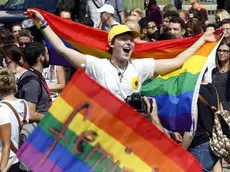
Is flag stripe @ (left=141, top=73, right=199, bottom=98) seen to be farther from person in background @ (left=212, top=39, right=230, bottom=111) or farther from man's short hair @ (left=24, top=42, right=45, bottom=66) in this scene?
man's short hair @ (left=24, top=42, right=45, bottom=66)

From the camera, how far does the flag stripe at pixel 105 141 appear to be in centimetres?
681

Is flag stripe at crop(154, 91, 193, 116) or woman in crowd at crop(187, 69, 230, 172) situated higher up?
flag stripe at crop(154, 91, 193, 116)

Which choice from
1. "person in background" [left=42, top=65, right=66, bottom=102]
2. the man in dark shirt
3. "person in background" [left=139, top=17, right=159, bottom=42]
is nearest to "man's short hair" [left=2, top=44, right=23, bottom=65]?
the man in dark shirt

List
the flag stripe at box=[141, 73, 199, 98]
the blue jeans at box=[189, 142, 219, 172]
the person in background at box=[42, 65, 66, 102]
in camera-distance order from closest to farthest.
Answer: the flag stripe at box=[141, 73, 199, 98] → the blue jeans at box=[189, 142, 219, 172] → the person in background at box=[42, 65, 66, 102]

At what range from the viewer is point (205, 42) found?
8656 millimetres

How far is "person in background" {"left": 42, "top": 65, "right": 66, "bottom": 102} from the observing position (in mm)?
11547

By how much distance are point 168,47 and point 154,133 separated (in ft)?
7.10

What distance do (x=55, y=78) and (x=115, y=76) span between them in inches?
159

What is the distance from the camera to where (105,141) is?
6867 mm

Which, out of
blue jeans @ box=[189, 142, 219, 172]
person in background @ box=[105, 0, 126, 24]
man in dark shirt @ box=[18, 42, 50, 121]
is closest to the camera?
blue jeans @ box=[189, 142, 219, 172]

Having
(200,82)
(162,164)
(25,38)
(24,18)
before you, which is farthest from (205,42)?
(24,18)

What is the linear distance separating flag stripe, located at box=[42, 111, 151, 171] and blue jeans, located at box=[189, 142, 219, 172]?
182cm

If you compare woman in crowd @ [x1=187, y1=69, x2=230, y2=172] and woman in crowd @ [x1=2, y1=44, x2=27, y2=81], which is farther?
woman in crowd @ [x1=2, y1=44, x2=27, y2=81]

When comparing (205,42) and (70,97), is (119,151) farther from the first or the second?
(205,42)
